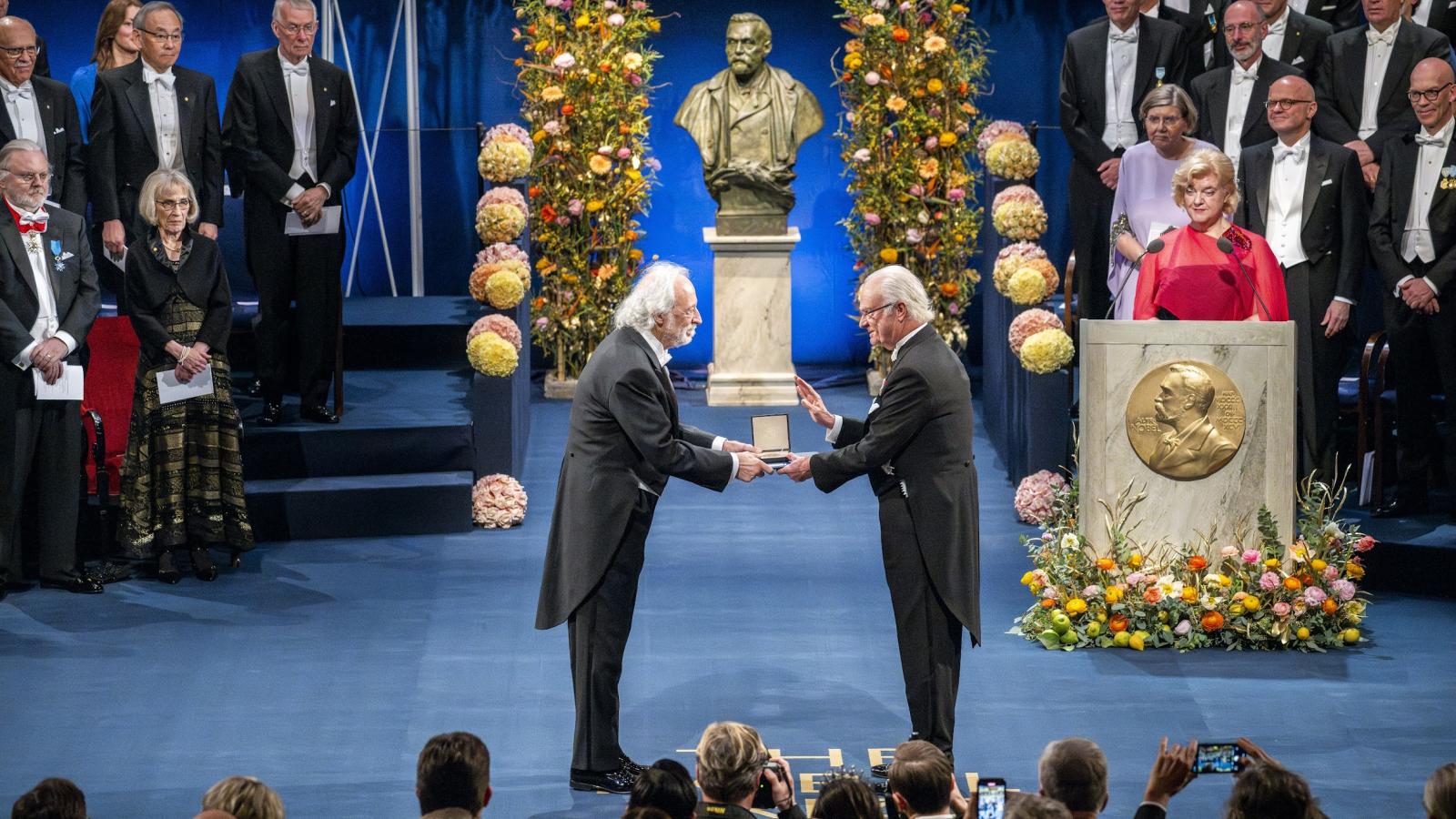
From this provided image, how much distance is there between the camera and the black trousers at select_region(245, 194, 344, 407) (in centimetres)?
833

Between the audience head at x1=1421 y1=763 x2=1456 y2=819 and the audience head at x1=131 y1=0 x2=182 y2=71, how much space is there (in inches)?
239

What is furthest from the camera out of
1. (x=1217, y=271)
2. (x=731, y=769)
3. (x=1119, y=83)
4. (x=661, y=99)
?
(x=661, y=99)

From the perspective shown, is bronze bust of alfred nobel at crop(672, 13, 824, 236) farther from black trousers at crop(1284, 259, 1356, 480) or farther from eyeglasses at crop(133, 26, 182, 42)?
black trousers at crop(1284, 259, 1356, 480)

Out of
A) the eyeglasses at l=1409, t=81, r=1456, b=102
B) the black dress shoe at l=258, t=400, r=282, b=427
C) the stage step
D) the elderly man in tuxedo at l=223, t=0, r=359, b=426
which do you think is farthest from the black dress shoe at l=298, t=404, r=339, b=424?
the eyeglasses at l=1409, t=81, r=1456, b=102

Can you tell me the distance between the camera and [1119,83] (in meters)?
8.26

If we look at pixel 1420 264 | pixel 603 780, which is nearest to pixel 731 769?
pixel 603 780

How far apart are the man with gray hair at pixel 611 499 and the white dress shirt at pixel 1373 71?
406cm

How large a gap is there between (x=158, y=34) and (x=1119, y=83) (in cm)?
414

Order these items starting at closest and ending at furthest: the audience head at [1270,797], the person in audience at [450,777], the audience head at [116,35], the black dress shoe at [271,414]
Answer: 1. the audience head at [1270,797]
2. the person in audience at [450,777]
3. the audience head at [116,35]
4. the black dress shoe at [271,414]

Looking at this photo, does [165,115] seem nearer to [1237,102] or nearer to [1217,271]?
[1217,271]

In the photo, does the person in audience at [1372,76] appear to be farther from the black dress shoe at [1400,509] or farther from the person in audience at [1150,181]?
the black dress shoe at [1400,509]

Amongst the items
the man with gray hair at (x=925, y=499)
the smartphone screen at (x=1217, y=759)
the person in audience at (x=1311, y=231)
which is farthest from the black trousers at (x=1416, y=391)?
the smartphone screen at (x=1217, y=759)

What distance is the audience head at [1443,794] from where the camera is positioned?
3.34 m

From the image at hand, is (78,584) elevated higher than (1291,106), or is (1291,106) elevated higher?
(1291,106)
